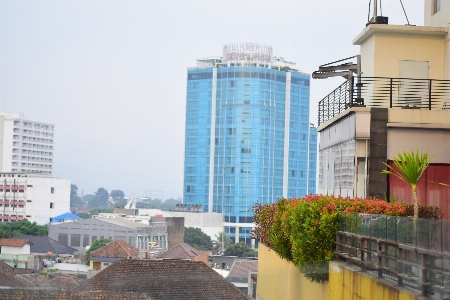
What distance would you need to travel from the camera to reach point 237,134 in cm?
16462

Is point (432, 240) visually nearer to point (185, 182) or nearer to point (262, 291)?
point (262, 291)

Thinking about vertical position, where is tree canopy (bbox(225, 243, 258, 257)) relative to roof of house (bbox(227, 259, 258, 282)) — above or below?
below

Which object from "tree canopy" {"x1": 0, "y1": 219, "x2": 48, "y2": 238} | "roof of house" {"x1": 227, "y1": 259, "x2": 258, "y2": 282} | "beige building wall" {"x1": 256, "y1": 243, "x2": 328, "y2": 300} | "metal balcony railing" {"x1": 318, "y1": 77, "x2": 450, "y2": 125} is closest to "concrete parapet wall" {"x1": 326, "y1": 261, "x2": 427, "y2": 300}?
"beige building wall" {"x1": 256, "y1": 243, "x2": 328, "y2": 300}

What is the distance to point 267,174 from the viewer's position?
16438cm

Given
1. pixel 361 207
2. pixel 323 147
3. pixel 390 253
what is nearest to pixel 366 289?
pixel 390 253

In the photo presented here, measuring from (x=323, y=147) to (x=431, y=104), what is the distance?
9.21ft

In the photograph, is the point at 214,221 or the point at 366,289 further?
the point at 214,221

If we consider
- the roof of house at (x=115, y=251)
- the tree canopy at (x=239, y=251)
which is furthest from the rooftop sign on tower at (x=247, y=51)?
the roof of house at (x=115, y=251)

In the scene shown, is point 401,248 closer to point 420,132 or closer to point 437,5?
point 420,132

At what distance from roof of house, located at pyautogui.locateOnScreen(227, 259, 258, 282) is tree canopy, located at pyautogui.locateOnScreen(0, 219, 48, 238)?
47.9 meters

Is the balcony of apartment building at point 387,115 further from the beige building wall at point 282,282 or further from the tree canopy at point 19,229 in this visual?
the tree canopy at point 19,229

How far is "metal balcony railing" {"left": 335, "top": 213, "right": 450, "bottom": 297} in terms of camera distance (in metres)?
6.66

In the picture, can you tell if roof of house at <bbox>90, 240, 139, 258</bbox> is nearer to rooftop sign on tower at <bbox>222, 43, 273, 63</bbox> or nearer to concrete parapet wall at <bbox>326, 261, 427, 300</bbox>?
concrete parapet wall at <bbox>326, 261, 427, 300</bbox>

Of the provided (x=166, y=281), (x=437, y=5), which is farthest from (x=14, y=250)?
(x=437, y=5)
